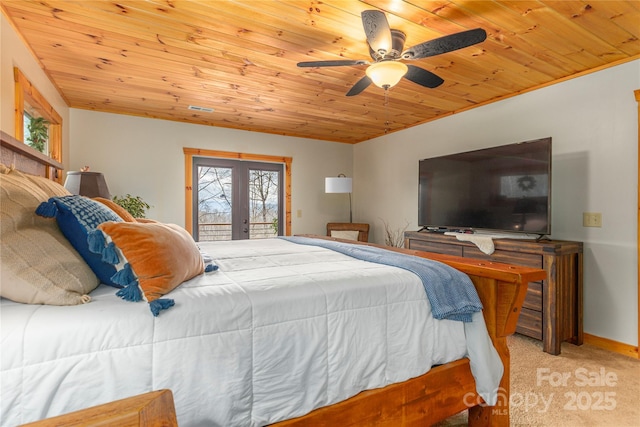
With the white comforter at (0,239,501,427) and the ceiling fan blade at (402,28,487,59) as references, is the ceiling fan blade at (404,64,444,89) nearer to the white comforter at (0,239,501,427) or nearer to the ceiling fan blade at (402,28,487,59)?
the ceiling fan blade at (402,28,487,59)

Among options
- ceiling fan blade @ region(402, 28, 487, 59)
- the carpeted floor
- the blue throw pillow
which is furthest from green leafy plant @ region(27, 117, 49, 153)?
the carpeted floor

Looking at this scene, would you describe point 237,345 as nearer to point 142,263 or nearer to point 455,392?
point 142,263

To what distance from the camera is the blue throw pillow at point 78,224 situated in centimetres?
109

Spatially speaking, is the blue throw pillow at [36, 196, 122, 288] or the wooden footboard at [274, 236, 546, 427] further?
the wooden footboard at [274, 236, 546, 427]

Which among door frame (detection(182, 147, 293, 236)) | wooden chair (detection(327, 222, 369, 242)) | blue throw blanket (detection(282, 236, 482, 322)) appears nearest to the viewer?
blue throw blanket (detection(282, 236, 482, 322))

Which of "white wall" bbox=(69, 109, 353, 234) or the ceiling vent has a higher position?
the ceiling vent

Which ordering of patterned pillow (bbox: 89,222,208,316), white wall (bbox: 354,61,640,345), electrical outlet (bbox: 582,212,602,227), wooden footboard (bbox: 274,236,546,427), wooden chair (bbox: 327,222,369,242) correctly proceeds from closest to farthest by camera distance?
1. patterned pillow (bbox: 89,222,208,316)
2. wooden footboard (bbox: 274,236,546,427)
3. white wall (bbox: 354,61,640,345)
4. electrical outlet (bbox: 582,212,602,227)
5. wooden chair (bbox: 327,222,369,242)

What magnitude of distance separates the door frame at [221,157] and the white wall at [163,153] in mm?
57

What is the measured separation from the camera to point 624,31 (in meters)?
2.22

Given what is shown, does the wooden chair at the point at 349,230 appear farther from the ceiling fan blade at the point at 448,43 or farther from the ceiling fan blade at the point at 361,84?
the ceiling fan blade at the point at 448,43

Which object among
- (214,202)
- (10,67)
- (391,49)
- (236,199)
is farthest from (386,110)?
(10,67)

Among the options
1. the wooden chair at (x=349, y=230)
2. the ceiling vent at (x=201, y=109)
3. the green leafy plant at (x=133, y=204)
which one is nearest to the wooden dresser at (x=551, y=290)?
the wooden chair at (x=349, y=230)

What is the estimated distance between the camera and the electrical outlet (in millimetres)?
2748

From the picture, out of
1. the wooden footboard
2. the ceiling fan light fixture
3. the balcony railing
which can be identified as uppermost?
the ceiling fan light fixture
